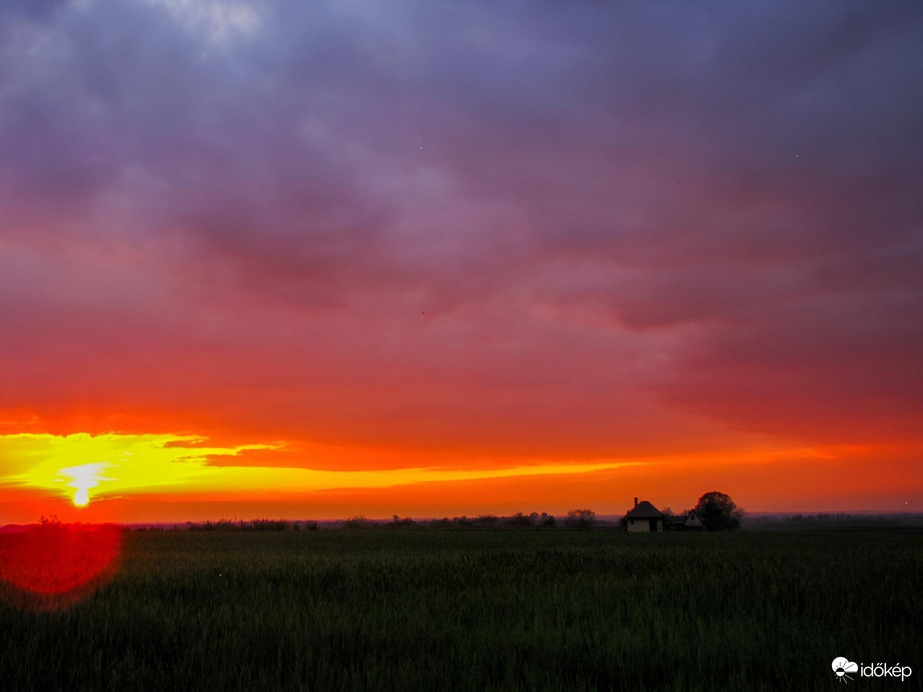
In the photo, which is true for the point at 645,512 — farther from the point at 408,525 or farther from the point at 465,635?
the point at 465,635

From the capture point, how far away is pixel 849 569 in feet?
51.6

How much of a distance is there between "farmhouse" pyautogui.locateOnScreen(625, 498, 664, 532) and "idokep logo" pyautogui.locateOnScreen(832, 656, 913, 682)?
272ft

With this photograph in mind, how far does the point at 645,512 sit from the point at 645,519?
3.51 feet

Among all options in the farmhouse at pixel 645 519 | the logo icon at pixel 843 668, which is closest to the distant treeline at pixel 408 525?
the farmhouse at pixel 645 519

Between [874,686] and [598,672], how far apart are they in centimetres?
238

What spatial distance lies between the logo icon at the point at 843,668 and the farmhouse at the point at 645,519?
272 feet

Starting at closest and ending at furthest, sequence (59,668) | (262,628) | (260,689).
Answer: (260,689) < (59,668) < (262,628)

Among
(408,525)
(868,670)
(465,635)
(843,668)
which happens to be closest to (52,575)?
(465,635)

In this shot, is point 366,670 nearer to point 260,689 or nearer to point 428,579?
point 260,689

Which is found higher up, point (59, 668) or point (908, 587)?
point (59, 668)

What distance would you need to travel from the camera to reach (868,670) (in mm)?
6086

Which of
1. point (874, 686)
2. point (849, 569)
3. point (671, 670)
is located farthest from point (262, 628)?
point (849, 569)

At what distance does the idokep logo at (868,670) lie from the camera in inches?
229

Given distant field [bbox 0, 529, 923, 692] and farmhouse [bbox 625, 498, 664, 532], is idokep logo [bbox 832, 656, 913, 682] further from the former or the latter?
farmhouse [bbox 625, 498, 664, 532]
